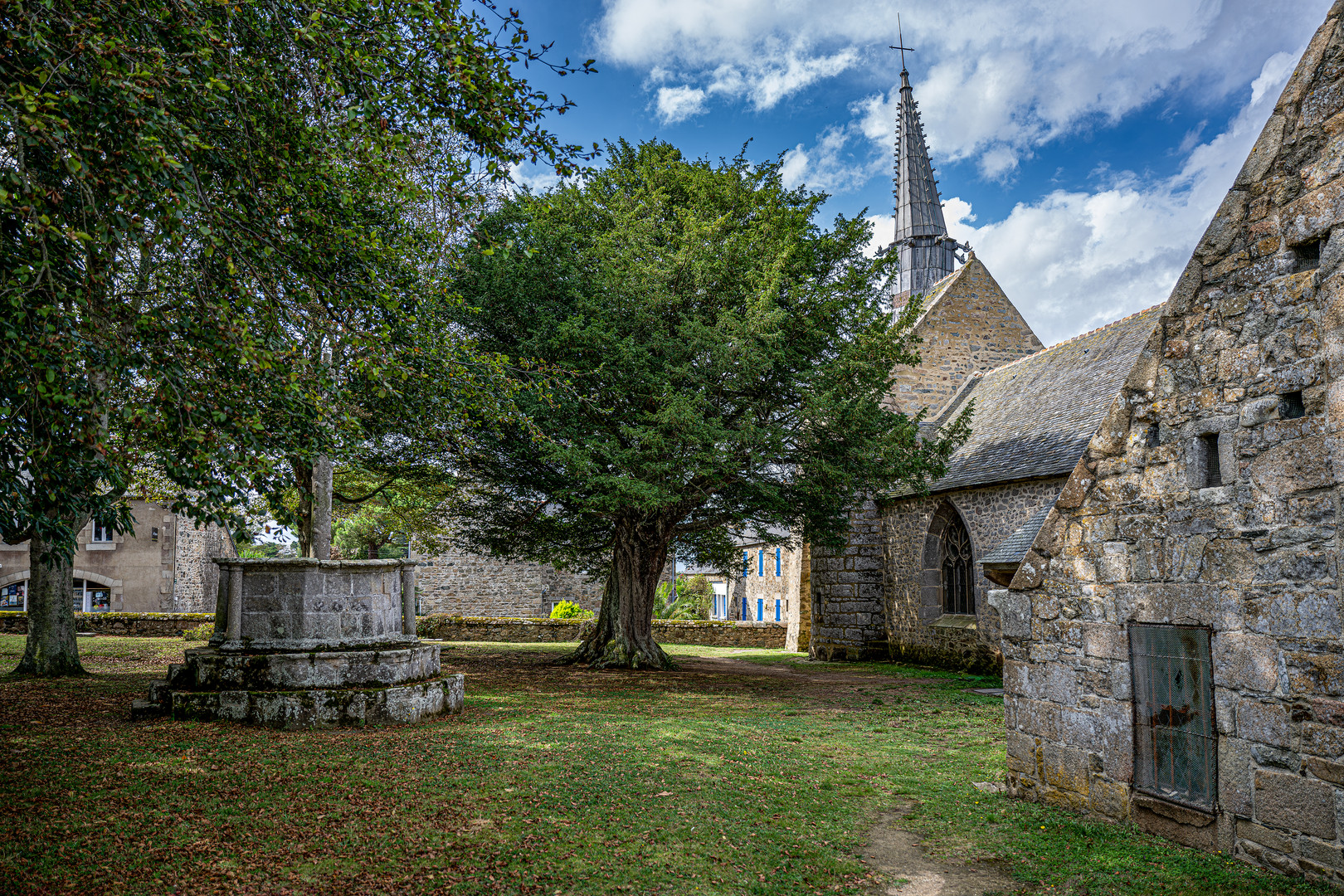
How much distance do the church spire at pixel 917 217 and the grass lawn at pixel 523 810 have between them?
1586 inches

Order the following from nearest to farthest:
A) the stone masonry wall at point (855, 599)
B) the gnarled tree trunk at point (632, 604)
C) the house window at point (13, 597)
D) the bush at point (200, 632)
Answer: the gnarled tree trunk at point (632, 604) < the bush at point (200, 632) < the stone masonry wall at point (855, 599) < the house window at point (13, 597)

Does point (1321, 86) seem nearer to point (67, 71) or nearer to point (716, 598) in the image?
→ point (67, 71)

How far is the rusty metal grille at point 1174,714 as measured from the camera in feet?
15.5

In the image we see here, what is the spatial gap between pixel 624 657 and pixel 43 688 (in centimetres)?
897

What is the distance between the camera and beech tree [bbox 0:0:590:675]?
4.31m

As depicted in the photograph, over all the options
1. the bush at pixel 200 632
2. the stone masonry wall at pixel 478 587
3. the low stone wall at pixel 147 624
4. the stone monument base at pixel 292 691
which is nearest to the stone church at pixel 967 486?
the stone monument base at pixel 292 691

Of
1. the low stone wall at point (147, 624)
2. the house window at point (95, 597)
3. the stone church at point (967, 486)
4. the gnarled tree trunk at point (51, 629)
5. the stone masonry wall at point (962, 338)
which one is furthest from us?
the house window at point (95, 597)

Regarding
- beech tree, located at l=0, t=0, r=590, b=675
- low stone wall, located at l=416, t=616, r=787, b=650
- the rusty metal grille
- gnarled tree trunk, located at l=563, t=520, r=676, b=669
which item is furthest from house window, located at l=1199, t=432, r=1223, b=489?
low stone wall, located at l=416, t=616, r=787, b=650

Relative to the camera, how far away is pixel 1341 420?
4141 mm

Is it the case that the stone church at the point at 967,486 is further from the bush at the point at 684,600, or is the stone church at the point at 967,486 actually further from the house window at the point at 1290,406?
the house window at the point at 1290,406

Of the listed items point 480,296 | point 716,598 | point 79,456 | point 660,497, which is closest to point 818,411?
point 660,497

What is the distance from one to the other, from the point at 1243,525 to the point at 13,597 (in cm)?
3452

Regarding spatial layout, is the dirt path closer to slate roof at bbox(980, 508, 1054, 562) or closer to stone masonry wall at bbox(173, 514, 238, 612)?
slate roof at bbox(980, 508, 1054, 562)

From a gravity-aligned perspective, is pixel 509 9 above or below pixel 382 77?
above
